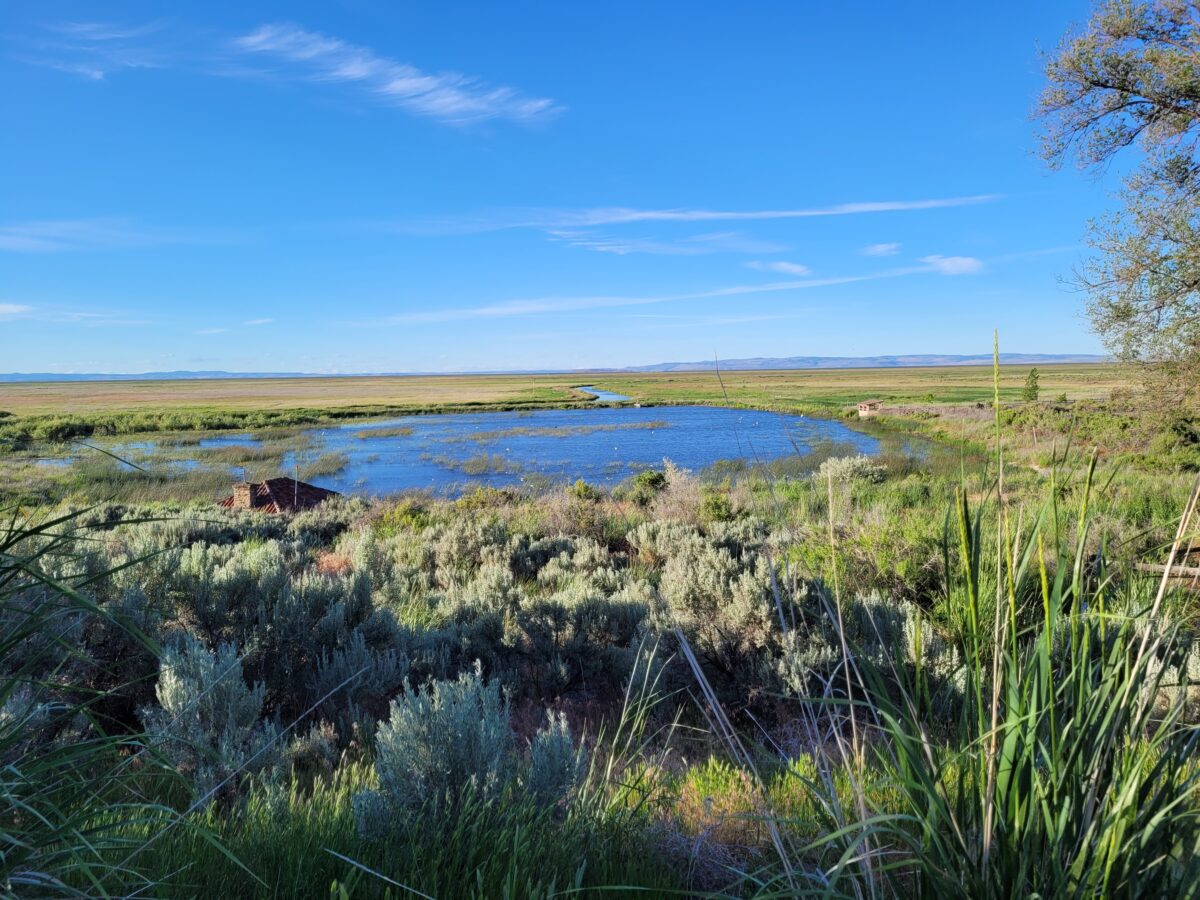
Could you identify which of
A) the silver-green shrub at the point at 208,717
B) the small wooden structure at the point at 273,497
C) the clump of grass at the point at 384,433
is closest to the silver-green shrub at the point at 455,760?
the silver-green shrub at the point at 208,717

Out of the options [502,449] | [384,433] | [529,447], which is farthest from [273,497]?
[384,433]

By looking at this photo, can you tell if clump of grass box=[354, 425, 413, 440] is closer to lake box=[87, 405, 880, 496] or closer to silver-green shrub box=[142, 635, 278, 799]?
lake box=[87, 405, 880, 496]

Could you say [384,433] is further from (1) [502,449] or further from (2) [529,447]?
(1) [502,449]

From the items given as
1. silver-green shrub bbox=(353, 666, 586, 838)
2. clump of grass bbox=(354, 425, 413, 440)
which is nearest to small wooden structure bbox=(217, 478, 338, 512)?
silver-green shrub bbox=(353, 666, 586, 838)

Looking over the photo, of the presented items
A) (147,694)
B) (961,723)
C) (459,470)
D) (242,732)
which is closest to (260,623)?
(147,694)

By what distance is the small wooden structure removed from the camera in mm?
15180

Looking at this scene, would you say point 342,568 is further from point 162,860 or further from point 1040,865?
point 1040,865

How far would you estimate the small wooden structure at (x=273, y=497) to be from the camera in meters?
15.2

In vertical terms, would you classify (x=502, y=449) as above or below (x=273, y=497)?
below

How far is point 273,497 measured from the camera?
51.4 feet

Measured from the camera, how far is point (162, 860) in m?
1.93

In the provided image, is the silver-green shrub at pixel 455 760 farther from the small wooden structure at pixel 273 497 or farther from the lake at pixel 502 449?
the small wooden structure at pixel 273 497

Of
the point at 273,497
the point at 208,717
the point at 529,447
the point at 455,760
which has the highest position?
the point at 455,760

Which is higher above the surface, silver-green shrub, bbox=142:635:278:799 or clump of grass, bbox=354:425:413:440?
→ silver-green shrub, bbox=142:635:278:799
